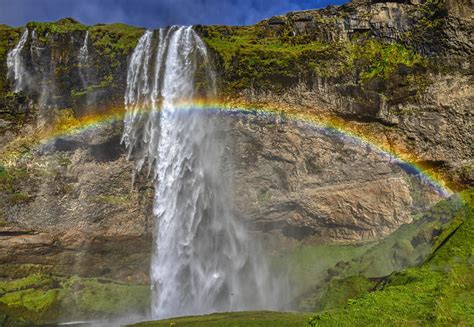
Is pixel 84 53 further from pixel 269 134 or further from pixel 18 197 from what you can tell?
pixel 269 134

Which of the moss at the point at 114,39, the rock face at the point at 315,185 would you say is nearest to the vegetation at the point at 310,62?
the rock face at the point at 315,185

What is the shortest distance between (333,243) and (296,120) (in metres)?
10.9

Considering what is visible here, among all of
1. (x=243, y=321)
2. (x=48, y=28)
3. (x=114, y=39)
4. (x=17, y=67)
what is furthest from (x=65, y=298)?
(x=48, y=28)

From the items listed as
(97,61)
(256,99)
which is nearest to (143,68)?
(97,61)

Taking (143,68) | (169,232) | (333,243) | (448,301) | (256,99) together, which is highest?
(143,68)

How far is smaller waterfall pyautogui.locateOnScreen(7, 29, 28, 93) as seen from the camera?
37312mm

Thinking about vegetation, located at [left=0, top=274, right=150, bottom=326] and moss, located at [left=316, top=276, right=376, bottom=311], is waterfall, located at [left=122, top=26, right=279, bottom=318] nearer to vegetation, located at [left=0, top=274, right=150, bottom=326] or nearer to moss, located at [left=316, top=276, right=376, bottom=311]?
vegetation, located at [left=0, top=274, right=150, bottom=326]

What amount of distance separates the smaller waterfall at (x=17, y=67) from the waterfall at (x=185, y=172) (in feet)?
28.9

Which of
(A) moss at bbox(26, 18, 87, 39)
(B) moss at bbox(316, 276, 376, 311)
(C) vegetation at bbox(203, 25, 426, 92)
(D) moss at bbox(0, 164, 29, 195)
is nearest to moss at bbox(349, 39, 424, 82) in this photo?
(C) vegetation at bbox(203, 25, 426, 92)

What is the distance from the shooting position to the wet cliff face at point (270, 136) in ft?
118

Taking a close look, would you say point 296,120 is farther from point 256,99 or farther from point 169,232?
point 169,232

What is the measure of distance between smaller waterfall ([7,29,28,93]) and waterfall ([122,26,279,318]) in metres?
8.81

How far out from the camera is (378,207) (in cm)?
3719

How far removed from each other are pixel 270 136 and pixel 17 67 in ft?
70.5
